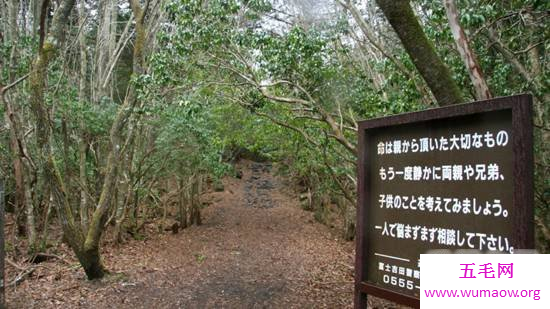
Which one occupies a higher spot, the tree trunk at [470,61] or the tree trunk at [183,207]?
the tree trunk at [470,61]

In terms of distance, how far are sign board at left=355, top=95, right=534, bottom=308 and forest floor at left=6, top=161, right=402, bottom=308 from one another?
16.3 feet

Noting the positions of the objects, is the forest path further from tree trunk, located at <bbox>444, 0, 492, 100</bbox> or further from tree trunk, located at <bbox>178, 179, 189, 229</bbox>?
tree trunk, located at <bbox>444, 0, 492, 100</bbox>

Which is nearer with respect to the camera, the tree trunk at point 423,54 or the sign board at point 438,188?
the sign board at point 438,188

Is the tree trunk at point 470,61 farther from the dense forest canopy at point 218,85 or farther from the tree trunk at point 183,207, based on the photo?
the tree trunk at point 183,207

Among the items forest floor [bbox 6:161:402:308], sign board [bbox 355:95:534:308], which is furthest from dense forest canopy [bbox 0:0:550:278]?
sign board [bbox 355:95:534:308]

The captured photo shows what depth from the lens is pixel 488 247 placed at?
267 cm

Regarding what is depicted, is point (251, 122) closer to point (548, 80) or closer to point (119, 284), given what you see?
point (119, 284)

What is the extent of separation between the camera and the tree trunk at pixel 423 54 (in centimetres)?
393

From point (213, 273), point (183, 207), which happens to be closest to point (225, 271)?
point (213, 273)

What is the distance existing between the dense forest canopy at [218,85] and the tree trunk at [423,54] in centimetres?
1

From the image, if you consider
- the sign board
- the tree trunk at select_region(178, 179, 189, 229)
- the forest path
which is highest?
the sign board

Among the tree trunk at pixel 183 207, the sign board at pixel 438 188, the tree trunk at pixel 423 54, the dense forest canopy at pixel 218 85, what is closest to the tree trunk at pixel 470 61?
the dense forest canopy at pixel 218 85

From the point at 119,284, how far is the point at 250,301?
2.52 m

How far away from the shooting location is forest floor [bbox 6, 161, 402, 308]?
788 centimetres
